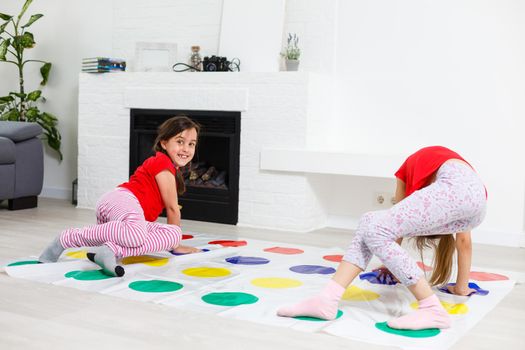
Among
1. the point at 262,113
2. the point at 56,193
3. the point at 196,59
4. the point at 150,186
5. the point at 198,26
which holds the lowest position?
the point at 56,193

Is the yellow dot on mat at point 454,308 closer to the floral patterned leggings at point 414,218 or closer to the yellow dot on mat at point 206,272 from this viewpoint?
the floral patterned leggings at point 414,218

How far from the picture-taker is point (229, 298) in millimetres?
2281

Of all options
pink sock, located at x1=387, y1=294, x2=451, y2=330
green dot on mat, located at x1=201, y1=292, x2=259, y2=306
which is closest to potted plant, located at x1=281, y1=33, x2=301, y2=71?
green dot on mat, located at x1=201, y1=292, x2=259, y2=306

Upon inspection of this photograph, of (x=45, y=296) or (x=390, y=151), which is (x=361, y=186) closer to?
(x=390, y=151)

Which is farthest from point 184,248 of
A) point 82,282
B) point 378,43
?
point 378,43

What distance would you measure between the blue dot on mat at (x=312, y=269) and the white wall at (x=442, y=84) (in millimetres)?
1298

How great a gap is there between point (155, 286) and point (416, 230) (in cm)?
97

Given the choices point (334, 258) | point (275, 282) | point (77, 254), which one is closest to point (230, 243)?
point (334, 258)

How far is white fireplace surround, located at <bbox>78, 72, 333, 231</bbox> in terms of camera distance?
3971 mm

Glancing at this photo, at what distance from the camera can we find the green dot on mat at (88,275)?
8.26ft

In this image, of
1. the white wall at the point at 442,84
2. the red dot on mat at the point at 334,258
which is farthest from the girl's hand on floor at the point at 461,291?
the white wall at the point at 442,84

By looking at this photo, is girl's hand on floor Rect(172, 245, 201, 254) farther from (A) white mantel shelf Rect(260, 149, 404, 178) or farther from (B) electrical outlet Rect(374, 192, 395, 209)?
(B) electrical outlet Rect(374, 192, 395, 209)

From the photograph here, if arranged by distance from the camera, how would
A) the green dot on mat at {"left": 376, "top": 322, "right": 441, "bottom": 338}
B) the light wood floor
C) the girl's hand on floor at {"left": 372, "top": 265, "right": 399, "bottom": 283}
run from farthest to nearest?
the girl's hand on floor at {"left": 372, "top": 265, "right": 399, "bottom": 283} < the green dot on mat at {"left": 376, "top": 322, "right": 441, "bottom": 338} < the light wood floor

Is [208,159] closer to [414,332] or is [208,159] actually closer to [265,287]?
[265,287]
